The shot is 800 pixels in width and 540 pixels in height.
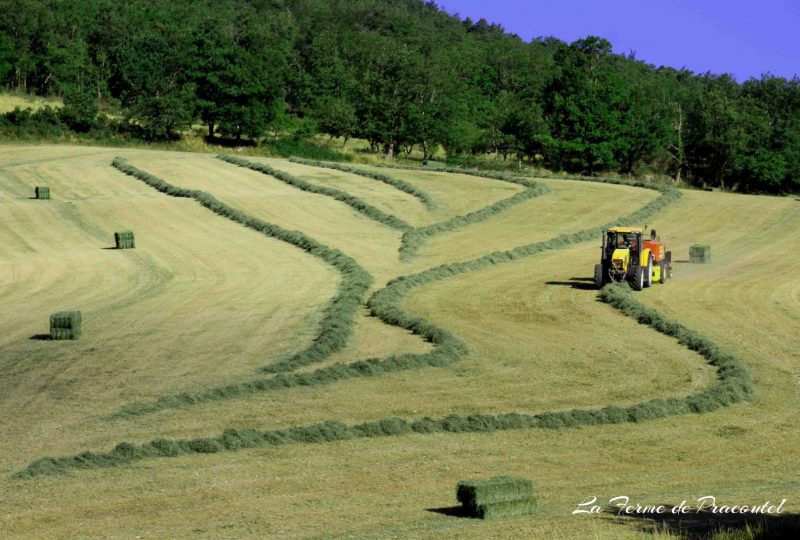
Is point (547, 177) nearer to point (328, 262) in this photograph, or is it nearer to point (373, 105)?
point (373, 105)

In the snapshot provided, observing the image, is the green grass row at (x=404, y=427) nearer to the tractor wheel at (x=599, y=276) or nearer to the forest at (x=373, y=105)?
the tractor wheel at (x=599, y=276)

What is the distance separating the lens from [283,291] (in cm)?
3994

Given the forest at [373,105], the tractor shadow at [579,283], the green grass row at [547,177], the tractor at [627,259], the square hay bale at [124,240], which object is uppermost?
the forest at [373,105]

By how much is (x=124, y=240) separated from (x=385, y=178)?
85.9 ft

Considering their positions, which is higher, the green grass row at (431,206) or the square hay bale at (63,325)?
the green grass row at (431,206)

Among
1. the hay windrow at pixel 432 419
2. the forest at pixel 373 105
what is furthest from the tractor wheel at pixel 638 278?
the forest at pixel 373 105

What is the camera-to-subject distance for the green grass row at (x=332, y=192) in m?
57.9

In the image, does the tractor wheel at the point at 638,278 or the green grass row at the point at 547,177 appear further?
the green grass row at the point at 547,177

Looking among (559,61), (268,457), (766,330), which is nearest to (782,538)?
(268,457)

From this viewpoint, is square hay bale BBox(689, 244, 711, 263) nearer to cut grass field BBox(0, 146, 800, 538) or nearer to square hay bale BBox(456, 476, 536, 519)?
cut grass field BBox(0, 146, 800, 538)

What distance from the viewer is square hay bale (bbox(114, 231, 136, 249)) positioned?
49.7 meters

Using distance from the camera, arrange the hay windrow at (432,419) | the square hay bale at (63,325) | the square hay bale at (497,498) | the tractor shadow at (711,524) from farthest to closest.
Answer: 1. the square hay bale at (63,325)
2. the hay windrow at (432,419)
3. the square hay bale at (497,498)
4. the tractor shadow at (711,524)

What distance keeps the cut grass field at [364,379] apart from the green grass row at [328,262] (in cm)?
54

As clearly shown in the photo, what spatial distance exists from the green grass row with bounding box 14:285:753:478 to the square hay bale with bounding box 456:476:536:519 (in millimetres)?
5334
